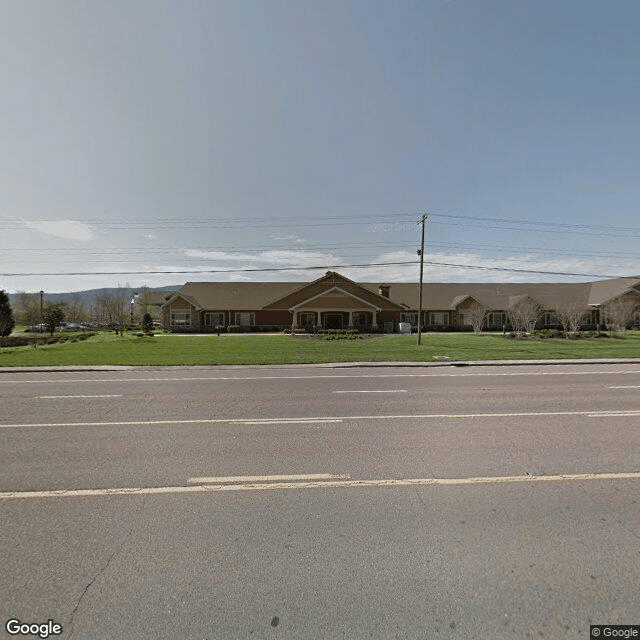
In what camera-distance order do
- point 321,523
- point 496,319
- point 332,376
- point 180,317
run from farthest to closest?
point 496,319, point 180,317, point 332,376, point 321,523

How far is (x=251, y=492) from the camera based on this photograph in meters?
4.57

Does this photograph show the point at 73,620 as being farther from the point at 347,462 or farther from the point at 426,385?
the point at 426,385

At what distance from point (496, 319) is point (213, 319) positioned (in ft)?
126

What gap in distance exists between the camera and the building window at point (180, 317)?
150ft

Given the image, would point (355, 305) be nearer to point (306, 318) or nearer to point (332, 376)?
point (306, 318)

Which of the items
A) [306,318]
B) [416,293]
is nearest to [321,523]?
[306,318]

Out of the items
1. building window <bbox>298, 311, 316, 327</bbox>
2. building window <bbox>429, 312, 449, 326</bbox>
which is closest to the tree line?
building window <bbox>298, 311, 316, 327</bbox>

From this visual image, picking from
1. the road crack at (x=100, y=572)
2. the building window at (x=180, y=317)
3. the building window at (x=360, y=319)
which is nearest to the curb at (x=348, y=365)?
the road crack at (x=100, y=572)

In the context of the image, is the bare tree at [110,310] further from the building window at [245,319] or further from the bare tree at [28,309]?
the building window at [245,319]

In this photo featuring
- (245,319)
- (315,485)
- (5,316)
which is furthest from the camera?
(245,319)

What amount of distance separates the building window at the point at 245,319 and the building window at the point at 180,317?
6.28 metres

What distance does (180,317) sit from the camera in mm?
45812

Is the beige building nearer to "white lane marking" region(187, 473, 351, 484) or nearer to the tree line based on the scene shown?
the tree line

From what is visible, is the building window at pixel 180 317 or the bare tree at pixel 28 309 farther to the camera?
the bare tree at pixel 28 309
